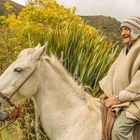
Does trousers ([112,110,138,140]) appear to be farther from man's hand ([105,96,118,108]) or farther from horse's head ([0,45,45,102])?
horse's head ([0,45,45,102])

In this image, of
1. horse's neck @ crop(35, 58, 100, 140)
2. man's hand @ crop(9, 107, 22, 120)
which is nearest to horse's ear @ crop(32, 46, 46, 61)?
horse's neck @ crop(35, 58, 100, 140)

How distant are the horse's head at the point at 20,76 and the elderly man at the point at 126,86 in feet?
3.31

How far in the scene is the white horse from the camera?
557 centimetres

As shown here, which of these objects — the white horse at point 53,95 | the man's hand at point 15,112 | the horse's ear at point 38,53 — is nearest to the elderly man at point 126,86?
the white horse at point 53,95

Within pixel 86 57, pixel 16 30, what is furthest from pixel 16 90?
pixel 16 30

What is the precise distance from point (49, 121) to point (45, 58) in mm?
804

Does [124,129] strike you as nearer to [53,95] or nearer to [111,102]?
[111,102]

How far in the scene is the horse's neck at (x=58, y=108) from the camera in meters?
5.70

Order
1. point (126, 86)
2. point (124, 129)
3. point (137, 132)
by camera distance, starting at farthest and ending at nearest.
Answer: point (126, 86) < point (137, 132) < point (124, 129)

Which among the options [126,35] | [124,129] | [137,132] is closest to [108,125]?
[124,129]

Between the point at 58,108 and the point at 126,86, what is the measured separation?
2.98 ft

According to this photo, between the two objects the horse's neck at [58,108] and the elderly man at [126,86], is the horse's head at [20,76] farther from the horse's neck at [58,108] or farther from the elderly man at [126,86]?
the elderly man at [126,86]

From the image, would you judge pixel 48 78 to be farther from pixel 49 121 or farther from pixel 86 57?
pixel 86 57

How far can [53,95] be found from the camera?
5.73m
